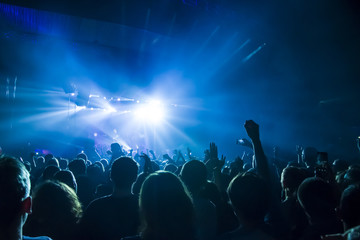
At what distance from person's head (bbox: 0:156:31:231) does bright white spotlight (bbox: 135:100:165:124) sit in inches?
593

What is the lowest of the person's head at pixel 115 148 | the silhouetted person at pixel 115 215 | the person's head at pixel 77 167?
the silhouetted person at pixel 115 215

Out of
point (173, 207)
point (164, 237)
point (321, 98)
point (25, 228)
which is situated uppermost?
point (321, 98)

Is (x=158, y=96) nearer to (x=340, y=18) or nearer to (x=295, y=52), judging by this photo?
(x=295, y=52)

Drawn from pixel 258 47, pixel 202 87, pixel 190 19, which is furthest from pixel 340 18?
pixel 202 87

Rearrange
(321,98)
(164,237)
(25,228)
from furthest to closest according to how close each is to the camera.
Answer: (321,98) → (25,228) → (164,237)

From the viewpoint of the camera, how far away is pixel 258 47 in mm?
7922

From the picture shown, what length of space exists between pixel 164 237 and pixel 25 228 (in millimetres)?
1588

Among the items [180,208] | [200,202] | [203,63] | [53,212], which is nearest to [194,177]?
[200,202]

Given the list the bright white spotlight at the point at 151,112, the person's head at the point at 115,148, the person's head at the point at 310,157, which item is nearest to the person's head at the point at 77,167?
the person's head at the point at 115,148

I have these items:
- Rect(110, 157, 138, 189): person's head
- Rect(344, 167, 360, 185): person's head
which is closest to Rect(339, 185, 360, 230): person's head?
Rect(344, 167, 360, 185): person's head

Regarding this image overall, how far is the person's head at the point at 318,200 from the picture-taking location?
213 cm

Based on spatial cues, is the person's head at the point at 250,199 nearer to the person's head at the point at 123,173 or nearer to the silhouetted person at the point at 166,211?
the silhouetted person at the point at 166,211

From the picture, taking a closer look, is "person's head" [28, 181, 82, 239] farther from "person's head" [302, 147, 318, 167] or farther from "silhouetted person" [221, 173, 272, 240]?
"person's head" [302, 147, 318, 167]

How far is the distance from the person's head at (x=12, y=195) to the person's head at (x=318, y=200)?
85.8 inches
